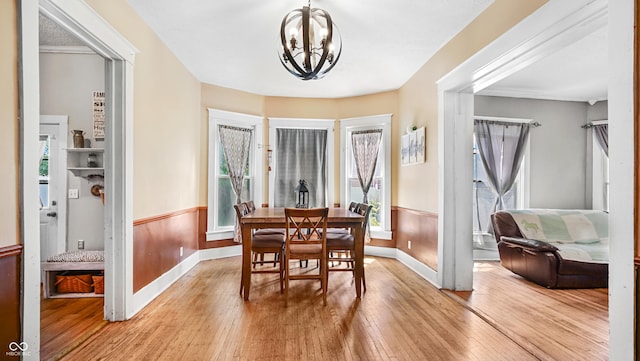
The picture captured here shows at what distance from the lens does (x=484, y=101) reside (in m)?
5.14

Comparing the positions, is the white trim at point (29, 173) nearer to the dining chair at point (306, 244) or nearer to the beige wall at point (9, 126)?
the beige wall at point (9, 126)

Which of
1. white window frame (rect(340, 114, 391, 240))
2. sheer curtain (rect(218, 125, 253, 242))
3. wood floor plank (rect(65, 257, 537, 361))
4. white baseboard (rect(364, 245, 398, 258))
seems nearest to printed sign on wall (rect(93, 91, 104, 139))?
sheer curtain (rect(218, 125, 253, 242))

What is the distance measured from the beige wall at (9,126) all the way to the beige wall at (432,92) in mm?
3122

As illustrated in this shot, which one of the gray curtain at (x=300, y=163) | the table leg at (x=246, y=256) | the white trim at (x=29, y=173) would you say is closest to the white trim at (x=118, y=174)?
the white trim at (x=29, y=173)

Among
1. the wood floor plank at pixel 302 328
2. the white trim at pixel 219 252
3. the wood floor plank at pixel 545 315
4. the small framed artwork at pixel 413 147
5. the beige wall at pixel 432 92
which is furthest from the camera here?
the white trim at pixel 219 252

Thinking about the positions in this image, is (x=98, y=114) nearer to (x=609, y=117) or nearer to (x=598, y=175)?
(x=609, y=117)

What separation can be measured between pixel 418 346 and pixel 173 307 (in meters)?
2.17

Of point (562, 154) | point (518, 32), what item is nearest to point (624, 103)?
point (518, 32)

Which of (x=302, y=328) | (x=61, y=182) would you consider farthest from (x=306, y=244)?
(x=61, y=182)

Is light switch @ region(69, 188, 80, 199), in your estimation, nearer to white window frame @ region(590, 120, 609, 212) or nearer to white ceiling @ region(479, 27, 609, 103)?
white ceiling @ region(479, 27, 609, 103)

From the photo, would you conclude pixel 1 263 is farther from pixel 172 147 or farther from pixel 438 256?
pixel 438 256

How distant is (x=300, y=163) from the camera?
18.3 ft

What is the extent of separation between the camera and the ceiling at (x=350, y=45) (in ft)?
9.43

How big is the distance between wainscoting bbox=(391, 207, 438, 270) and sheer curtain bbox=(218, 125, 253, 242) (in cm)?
249
